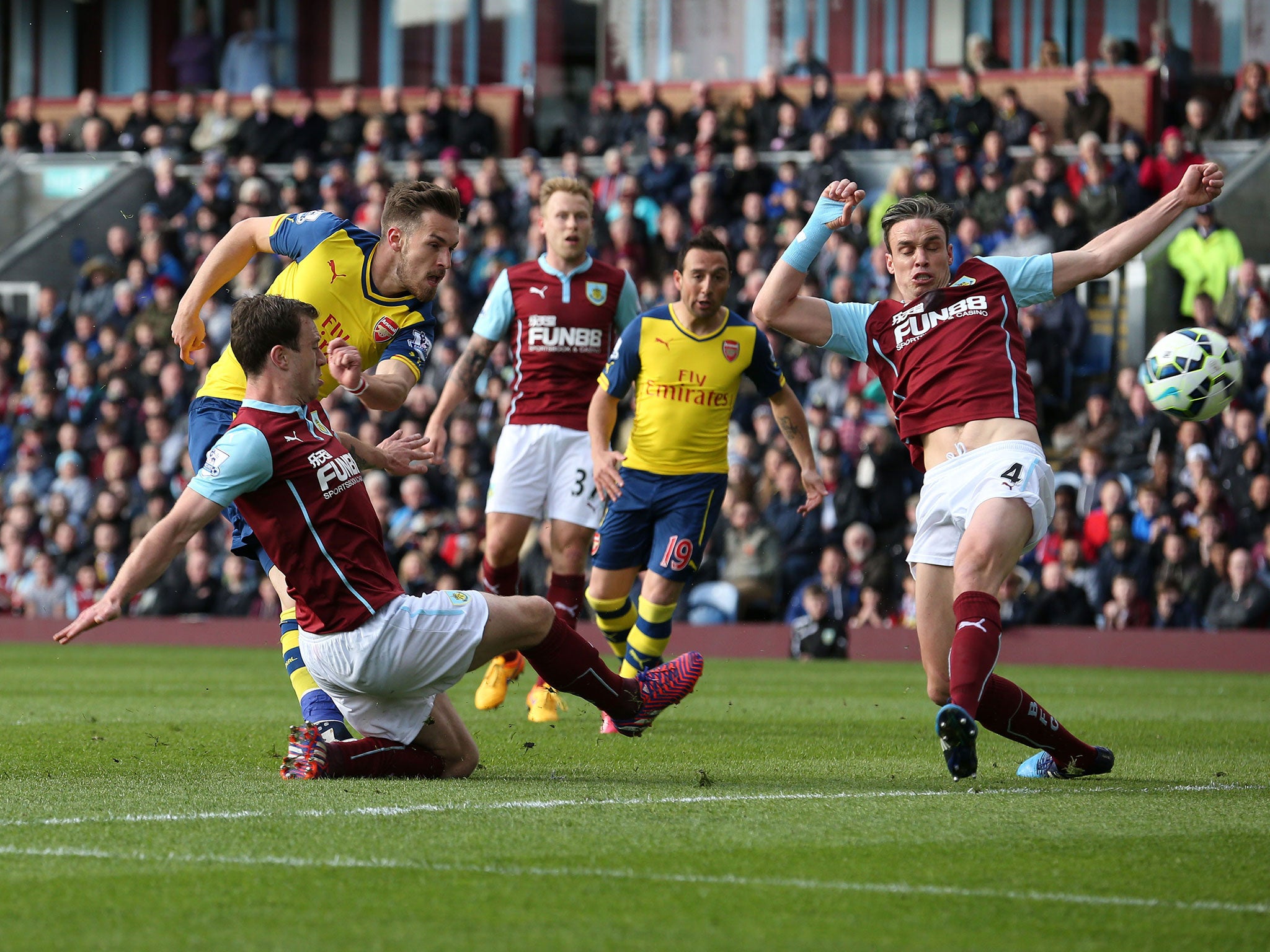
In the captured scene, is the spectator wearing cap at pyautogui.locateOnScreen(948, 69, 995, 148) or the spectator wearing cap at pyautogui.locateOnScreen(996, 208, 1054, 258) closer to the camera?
the spectator wearing cap at pyautogui.locateOnScreen(996, 208, 1054, 258)

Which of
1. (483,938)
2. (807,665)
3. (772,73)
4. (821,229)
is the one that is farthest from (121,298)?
(483,938)

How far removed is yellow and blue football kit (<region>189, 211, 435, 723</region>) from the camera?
24.3ft

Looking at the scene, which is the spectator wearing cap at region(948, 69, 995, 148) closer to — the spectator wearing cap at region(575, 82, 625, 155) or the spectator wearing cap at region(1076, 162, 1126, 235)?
the spectator wearing cap at region(1076, 162, 1126, 235)

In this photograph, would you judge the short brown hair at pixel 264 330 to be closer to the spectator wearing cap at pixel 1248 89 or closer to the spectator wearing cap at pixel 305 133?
the spectator wearing cap at pixel 1248 89

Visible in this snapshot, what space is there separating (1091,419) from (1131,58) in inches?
322

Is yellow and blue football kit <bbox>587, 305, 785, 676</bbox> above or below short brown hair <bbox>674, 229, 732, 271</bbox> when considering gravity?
below

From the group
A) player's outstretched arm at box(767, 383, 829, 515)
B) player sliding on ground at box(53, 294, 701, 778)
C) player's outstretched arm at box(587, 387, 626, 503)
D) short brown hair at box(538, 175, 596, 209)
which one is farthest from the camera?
short brown hair at box(538, 175, 596, 209)

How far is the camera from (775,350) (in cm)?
1881

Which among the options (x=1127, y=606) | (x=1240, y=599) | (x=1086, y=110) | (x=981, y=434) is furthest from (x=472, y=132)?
(x=981, y=434)

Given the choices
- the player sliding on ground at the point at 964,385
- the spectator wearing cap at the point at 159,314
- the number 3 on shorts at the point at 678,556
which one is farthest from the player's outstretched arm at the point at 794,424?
the spectator wearing cap at the point at 159,314

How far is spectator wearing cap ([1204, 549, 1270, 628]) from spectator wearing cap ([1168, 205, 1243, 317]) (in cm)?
334

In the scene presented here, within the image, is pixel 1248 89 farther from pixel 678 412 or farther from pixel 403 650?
pixel 403 650

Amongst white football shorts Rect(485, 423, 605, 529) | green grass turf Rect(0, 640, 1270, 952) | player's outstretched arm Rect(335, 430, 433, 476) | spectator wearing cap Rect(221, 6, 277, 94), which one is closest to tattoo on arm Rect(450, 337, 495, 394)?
white football shorts Rect(485, 423, 605, 529)

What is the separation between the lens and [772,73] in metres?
21.7
